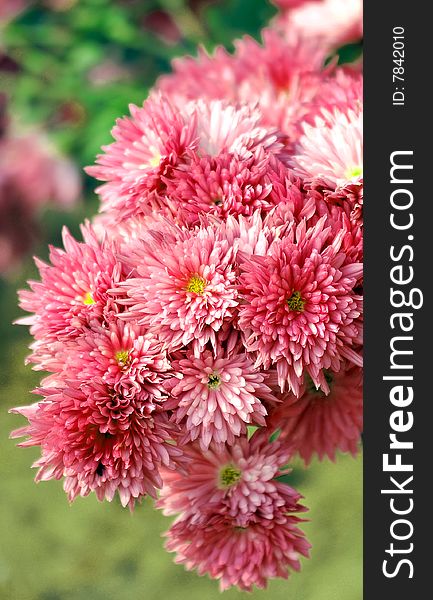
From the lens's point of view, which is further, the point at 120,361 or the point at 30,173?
the point at 30,173

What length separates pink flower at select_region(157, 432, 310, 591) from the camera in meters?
0.72

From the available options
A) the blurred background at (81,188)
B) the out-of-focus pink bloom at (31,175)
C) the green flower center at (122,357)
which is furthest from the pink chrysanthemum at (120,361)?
the out-of-focus pink bloom at (31,175)

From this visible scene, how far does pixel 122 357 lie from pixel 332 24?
62 cm

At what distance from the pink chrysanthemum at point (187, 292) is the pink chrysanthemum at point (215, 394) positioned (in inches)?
0.6

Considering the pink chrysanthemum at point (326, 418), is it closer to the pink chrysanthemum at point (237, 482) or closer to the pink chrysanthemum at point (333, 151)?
the pink chrysanthemum at point (237, 482)

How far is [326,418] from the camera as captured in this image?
31.4 inches

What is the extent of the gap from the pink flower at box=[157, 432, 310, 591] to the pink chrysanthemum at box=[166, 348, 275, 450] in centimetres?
5

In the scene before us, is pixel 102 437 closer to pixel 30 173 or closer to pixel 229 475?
pixel 229 475

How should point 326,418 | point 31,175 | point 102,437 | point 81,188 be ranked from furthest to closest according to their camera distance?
point 81,188, point 31,175, point 326,418, point 102,437

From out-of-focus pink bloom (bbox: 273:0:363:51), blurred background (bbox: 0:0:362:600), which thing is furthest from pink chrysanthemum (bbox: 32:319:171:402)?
blurred background (bbox: 0:0:362:600)

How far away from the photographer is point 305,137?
777mm

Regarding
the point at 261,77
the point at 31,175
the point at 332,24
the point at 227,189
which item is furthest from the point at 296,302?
the point at 31,175

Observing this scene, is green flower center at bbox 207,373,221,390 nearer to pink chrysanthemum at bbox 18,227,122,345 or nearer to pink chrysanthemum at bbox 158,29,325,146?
pink chrysanthemum at bbox 18,227,122,345

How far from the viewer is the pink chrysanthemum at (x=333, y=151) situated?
73cm
